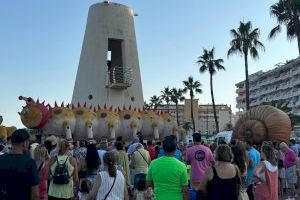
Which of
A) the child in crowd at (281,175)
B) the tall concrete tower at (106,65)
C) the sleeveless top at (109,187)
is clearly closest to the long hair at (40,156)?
the sleeveless top at (109,187)

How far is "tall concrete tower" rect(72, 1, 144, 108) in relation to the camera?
39000mm

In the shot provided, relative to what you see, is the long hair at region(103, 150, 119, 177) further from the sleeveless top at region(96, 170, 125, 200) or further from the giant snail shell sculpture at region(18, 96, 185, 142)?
the giant snail shell sculpture at region(18, 96, 185, 142)

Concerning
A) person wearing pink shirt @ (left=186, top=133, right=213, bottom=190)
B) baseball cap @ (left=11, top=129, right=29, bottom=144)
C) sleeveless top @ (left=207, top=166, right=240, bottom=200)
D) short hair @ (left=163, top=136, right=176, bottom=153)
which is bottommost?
sleeveless top @ (left=207, top=166, right=240, bottom=200)

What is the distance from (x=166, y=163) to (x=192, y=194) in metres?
2.38

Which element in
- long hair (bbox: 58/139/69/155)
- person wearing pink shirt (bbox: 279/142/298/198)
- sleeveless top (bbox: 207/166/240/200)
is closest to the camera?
sleeveless top (bbox: 207/166/240/200)

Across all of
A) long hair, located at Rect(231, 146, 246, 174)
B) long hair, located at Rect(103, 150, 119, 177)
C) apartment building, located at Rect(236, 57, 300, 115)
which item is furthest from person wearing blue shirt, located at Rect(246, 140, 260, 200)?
apartment building, located at Rect(236, 57, 300, 115)

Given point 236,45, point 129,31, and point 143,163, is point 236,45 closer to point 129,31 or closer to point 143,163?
point 129,31

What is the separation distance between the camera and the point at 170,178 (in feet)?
18.1

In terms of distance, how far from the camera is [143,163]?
11.3 m

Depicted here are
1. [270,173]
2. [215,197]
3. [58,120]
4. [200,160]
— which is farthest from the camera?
[58,120]

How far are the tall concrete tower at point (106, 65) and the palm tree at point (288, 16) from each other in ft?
45.2

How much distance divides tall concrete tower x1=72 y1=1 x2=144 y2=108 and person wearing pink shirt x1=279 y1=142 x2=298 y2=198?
2609 centimetres

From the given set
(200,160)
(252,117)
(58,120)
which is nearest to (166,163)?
(200,160)

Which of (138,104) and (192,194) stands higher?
(138,104)
